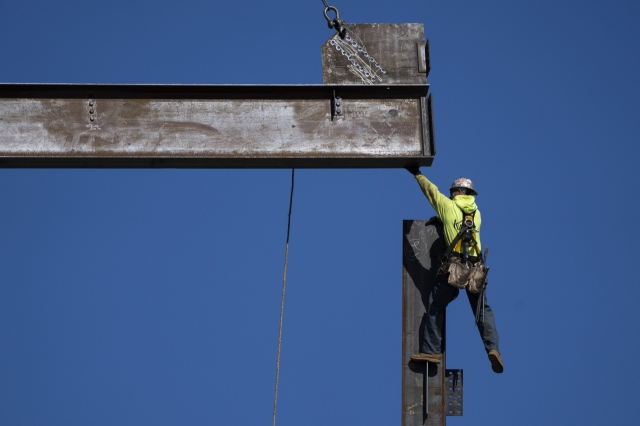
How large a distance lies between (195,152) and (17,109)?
1.77m

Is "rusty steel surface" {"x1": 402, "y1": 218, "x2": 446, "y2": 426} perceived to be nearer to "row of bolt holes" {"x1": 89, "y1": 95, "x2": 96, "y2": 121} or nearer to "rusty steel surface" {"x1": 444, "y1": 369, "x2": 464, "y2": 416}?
"rusty steel surface" {"x1": 444, "y1": 369, "x2": 464, "y2": 416}

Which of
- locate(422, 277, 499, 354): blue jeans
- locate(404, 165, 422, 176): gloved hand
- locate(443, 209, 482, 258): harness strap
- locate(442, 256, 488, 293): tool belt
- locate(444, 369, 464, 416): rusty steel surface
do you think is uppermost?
locate(404, 165, 422, 176): gloved hand

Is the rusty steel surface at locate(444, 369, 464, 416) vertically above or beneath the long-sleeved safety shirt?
beneath

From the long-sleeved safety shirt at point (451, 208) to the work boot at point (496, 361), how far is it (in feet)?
3.46

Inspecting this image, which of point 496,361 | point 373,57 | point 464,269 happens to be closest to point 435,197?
point 464,269

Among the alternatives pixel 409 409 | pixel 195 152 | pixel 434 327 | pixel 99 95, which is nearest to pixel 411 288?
pixel 434 327

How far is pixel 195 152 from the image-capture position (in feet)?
34.0

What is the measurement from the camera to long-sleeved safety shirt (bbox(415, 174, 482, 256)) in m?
11.2

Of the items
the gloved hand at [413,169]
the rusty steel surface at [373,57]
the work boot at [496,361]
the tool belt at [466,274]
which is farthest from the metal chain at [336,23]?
the work boot at [496,361]

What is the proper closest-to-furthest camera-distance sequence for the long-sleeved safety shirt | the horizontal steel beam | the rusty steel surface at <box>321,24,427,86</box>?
the horizontal steel beam
the rusty steel surface at <box>321,24,427,86</box>
the long-sleeved safety shirt

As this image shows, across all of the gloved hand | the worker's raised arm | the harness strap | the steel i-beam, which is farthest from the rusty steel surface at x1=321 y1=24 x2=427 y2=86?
the harness strap

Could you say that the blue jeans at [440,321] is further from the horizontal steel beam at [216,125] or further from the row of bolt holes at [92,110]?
the row of bolt holes at [92,110]

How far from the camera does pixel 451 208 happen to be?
11203 mm

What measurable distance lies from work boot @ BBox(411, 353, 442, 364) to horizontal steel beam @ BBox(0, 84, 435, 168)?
2.26 m
